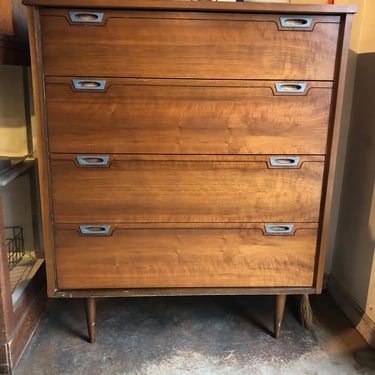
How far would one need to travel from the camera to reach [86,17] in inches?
47.8

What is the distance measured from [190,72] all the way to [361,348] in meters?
1.25

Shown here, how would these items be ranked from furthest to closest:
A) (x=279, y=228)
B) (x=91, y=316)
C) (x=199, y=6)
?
1. (x=91, y=316)
2. (x=279, y=228)
3. (x=199, y=6)

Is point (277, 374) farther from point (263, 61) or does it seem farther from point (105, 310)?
point (263, 61)

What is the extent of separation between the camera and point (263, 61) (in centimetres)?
127

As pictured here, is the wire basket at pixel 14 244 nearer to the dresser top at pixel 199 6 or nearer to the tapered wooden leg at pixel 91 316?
the tapered wooden leg at pixel 91 316

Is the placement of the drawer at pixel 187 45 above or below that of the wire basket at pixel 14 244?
above

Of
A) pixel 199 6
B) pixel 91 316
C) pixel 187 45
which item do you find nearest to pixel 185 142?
pixel 187 45

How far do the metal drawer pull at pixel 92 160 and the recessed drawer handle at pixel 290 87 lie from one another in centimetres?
61

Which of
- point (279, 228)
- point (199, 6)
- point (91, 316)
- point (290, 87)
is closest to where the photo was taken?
point (199, 6)

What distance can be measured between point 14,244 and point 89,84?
74 centimetres

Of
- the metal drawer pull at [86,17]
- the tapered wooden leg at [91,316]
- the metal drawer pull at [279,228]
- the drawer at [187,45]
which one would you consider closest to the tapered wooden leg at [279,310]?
the metal drawer pull at [279,228]

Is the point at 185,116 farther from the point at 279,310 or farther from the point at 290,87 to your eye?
the point at 279,310

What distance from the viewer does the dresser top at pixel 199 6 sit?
118 centimetres

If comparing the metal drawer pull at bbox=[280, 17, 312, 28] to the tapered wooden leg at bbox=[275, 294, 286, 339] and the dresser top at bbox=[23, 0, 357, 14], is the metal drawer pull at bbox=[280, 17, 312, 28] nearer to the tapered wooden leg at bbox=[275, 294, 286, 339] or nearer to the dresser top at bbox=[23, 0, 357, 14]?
the dresser top at bbox=[23, 0, 357, 14]
